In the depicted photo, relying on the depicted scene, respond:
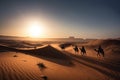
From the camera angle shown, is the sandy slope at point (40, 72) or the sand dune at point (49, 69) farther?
the sand dune at point (49, 69)

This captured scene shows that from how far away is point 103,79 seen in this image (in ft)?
43.6

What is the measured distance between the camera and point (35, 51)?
87.9 feet

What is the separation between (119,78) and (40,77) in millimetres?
7731

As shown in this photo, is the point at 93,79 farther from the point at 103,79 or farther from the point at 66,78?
the point at 66,78

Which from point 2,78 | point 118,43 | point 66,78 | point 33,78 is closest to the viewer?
point 2,78

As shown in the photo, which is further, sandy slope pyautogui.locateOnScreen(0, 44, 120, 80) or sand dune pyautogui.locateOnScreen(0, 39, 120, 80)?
sand dune pyautogui.locateOnScreen(0, 39, 120, 80)

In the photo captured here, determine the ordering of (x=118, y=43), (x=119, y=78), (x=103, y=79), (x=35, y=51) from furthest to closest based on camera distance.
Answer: (x=118, y=43) < (x=35, y=51) < (x=119, y=78) < (x=103, y=79)

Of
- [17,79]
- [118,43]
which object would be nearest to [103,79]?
[17,79]

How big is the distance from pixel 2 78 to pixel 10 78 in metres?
0.49

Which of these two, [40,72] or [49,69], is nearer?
[40,72]

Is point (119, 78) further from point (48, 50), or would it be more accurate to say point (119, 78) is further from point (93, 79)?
point (48, 50)

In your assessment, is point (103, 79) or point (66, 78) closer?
point (66, 78)

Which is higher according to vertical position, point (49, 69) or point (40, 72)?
point (40, 72)

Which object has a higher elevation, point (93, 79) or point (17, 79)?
point (17, 79)
